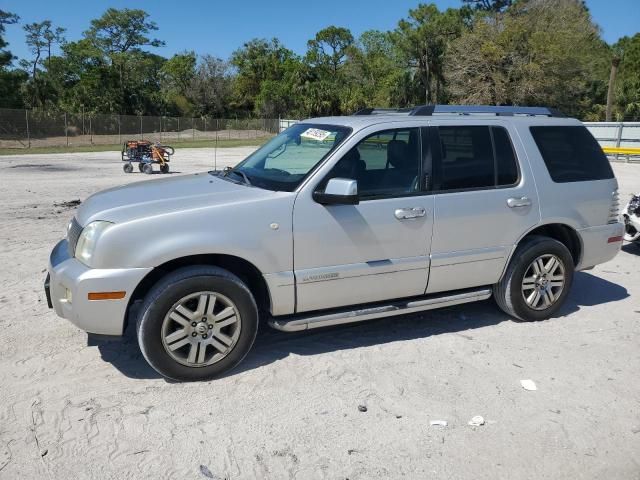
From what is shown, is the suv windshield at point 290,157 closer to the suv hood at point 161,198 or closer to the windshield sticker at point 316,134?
the windshield sticker at point 316,134

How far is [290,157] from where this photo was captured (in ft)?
16.0

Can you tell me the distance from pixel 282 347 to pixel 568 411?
2.15 m

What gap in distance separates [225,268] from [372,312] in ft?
3.91

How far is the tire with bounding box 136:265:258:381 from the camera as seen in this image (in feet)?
12.7

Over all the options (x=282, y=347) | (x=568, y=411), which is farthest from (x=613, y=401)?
(x=282, y=347)

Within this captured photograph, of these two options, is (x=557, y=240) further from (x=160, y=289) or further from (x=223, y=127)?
(x=223, y=127)

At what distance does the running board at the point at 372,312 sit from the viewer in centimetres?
432

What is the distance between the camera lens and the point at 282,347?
4727 millimetres

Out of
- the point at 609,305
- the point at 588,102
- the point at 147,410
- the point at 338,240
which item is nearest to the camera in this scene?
the point at 147,410

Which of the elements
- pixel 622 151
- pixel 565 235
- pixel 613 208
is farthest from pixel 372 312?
pixel 622 151

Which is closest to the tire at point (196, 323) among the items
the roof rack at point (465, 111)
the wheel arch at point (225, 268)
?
the wheel arch at point (225, 268)

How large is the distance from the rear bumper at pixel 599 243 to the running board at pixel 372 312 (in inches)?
44.8

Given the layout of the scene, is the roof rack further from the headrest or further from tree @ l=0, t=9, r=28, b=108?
tree @ l=0, t=9, r=28, b=108

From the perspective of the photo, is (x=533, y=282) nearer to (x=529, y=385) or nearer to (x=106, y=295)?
(x=529, y=385)
